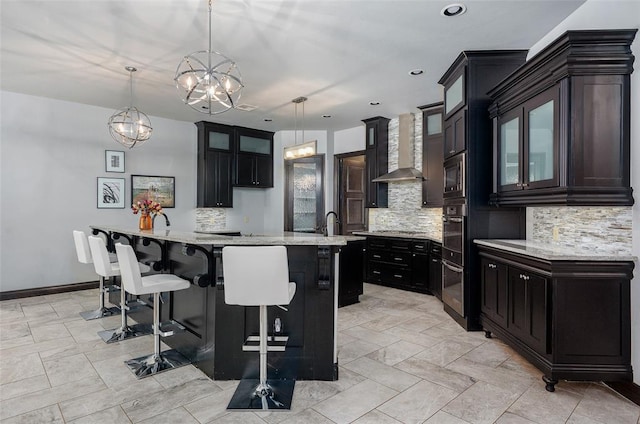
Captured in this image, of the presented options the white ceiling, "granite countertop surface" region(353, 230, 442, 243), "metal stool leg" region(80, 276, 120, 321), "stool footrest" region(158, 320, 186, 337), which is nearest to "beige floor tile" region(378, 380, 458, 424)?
"stool footrest" region(158, 320, 186, 337)

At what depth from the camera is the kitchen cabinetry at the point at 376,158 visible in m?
6.39

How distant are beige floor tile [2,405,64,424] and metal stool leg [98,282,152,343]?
4.05 ft

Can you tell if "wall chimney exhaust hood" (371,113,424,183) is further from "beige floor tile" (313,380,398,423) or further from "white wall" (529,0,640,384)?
"beige floor tile" (313,380,398,423)

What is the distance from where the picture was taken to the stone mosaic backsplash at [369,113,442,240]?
5.92 metres

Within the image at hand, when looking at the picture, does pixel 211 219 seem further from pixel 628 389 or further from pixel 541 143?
pixel 628 389

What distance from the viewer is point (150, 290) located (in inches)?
107

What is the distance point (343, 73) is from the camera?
438 cm

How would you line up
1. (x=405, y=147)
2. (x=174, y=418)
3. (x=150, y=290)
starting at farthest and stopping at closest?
1. (x=405, y=147)
2. (x=150, y=290)
3. (x=174, y=418)

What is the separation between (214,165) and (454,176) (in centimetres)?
454

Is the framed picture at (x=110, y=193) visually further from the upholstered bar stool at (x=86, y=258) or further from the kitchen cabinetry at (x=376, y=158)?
the kitchen cabinetry at (x=376, y=158)

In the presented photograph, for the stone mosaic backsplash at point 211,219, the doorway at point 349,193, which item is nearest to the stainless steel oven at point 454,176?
the doorway at point 349,193

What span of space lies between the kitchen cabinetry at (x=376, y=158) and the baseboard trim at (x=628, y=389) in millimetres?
4249

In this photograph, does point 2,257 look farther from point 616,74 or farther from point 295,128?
point 616,74

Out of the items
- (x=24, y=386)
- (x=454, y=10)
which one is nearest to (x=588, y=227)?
(x=454, y=10)
